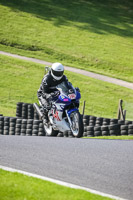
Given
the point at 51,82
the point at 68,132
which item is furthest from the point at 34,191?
the point at 68,132

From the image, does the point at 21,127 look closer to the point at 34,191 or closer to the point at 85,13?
the point at 34,191

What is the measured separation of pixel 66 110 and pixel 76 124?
56cm

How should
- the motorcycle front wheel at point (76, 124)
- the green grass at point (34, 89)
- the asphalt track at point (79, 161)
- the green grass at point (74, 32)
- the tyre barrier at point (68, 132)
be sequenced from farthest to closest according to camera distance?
the green grass at point (74, 32), the green grass at point (34, 89), the tyre barrier at point (68, 132), the motorcycle front wheel at point (76, 124), the asphalt track at point (79, 161)

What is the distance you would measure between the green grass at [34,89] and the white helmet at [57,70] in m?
11.3

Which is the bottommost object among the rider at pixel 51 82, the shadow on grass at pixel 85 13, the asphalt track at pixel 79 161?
the asphalt track at pixel 79 161

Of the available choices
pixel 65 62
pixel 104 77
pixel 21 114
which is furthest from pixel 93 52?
pixel 21 114

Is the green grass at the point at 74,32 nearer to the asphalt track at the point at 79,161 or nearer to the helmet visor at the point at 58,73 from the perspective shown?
the helmet visor at the point at 58,73

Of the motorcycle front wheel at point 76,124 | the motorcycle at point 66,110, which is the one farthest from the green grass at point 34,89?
the motorcycle front wheel at point 76,124

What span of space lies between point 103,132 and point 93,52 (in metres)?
Answer: 30.8

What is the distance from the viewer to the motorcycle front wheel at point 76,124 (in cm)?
1117

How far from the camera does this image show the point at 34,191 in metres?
6.47

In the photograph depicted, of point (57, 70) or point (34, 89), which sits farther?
point (34, 89)

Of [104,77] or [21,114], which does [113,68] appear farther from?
[21,114]

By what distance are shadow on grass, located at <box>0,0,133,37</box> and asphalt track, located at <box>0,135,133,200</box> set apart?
134ft
